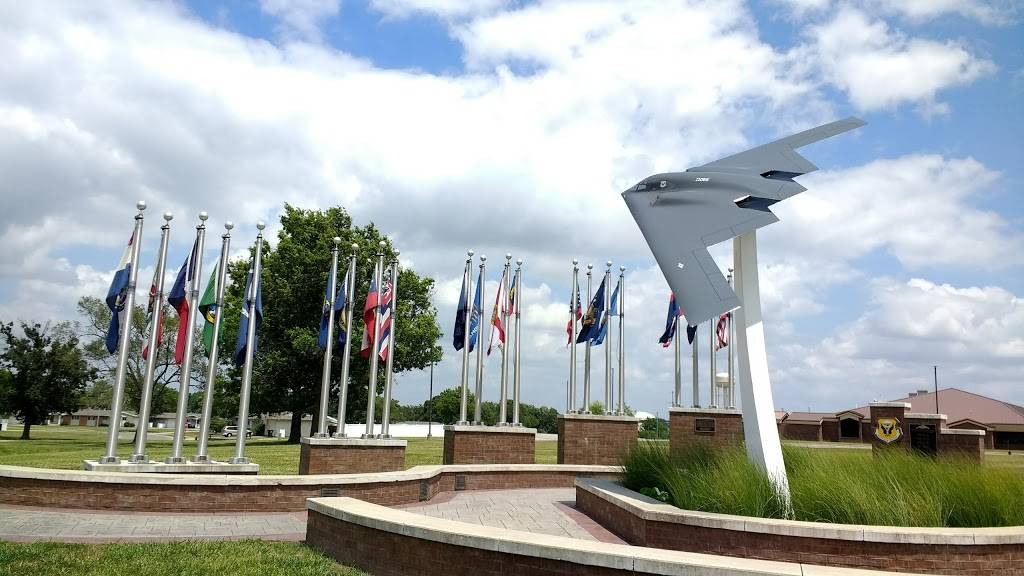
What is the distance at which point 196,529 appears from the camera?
10.9 meters

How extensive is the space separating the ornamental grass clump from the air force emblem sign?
1130cm

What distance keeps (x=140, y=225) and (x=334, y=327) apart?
5198 mm

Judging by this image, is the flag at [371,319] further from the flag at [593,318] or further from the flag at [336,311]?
the flag at [593,318]

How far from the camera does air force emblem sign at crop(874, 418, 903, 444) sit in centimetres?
2214

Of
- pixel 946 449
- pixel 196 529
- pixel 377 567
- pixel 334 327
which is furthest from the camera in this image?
pixel 946 449

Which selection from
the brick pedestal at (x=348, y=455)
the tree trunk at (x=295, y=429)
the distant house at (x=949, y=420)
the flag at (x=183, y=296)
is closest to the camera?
the flag at (x=183, y=296)

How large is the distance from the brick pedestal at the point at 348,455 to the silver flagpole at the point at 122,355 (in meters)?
3.97

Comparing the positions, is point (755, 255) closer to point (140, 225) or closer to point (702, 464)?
point (702, 464)

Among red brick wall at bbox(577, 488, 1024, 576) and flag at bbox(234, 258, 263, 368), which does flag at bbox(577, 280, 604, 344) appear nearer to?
flag at bbox(234, 258, 263, 368)

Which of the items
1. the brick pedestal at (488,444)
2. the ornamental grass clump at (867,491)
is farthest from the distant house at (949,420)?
the ornamental grass clump at (867,491)

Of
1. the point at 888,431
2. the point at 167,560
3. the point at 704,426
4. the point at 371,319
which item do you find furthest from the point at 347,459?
the point at 888,431

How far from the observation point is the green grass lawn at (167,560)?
7.81 meters

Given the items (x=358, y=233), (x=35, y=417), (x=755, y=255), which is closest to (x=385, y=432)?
(x=755, y=255)

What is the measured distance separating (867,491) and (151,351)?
13433 millimetres
